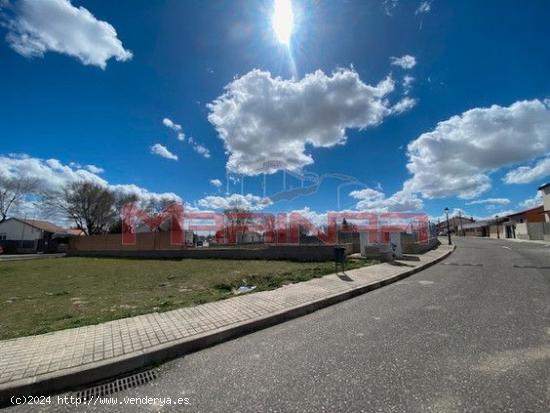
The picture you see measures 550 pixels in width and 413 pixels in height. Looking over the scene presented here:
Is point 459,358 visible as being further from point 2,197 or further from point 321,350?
point 2,197

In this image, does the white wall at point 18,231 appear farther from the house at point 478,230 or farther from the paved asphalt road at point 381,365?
the house at point 478,230

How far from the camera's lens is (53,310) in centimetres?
659

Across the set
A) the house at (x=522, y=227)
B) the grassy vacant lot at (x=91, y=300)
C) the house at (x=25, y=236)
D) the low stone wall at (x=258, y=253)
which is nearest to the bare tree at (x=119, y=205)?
the house at (x=25, y=236)

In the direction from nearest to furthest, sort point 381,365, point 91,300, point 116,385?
point 116,385, point 381,365, point 91,300

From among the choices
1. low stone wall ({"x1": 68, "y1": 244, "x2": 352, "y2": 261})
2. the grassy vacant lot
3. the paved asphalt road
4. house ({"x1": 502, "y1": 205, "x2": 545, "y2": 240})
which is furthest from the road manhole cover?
house ({"x1": 502, "y1": 205, "x2": 545, "y2": 240})

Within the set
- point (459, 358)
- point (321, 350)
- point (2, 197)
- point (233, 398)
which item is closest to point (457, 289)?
point (459, 358)

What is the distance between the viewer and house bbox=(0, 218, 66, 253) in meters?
47.9

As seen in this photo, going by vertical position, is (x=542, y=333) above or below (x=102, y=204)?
below

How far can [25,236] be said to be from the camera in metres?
51.1

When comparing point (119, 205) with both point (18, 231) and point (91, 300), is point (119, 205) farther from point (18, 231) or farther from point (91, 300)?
point (91, 300)

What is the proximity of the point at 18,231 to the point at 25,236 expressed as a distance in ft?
5.32

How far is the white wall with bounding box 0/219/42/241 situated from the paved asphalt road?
62487 millimetres

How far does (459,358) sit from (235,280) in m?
7.14

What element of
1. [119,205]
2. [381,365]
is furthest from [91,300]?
[119,205]
